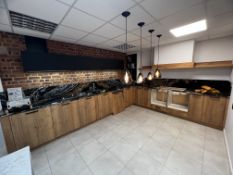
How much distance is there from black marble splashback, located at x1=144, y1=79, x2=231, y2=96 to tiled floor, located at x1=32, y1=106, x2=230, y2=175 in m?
1.09

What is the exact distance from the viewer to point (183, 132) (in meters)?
2.55

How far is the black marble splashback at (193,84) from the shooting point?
2.78m

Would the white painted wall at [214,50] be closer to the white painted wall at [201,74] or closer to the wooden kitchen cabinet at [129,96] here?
the white painted wall at [201,74]

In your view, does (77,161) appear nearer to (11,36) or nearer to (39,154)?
(39,154)

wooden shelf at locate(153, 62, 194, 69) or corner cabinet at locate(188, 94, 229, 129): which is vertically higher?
wooden shelf at locate(153, 62, 194, 69)

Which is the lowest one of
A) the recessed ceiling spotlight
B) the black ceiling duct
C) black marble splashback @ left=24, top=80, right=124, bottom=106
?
black marble splashback @ left=24, top=80, right=124, bottom=106

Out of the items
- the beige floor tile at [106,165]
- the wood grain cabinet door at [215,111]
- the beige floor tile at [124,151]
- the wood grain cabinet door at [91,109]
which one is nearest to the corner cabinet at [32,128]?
the wood grain cabinet door at [91,109]

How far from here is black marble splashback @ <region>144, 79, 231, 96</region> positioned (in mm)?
2783

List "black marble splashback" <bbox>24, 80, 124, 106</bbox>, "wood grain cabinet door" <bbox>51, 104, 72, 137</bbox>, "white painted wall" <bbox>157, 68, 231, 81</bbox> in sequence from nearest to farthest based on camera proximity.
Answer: "wood grain cabinet door" <bbox>51, 104, 72, 137</bbox>, "black marble splashback" <bbox>24, 80, 124, 106</bbox>, "white painted wall" <bbox>157, 68, 231, 81</bbox>

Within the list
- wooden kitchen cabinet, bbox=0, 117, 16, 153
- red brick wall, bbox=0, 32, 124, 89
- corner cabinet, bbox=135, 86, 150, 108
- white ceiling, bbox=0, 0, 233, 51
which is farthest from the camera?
corner cabinet, bbox=135, 86, 150, 108

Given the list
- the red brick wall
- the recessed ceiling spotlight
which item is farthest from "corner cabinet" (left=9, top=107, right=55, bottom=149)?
the recessed ceiling spotlight

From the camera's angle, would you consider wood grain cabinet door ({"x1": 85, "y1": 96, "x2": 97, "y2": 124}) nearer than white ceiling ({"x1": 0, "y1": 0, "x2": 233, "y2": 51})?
No

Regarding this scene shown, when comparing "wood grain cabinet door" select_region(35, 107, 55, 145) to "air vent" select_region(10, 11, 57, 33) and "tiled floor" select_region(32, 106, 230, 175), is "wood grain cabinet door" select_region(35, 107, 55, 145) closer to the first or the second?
"tiled floor" select_region(32, 106, 230, 175)

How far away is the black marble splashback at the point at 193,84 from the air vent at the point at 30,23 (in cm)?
347
